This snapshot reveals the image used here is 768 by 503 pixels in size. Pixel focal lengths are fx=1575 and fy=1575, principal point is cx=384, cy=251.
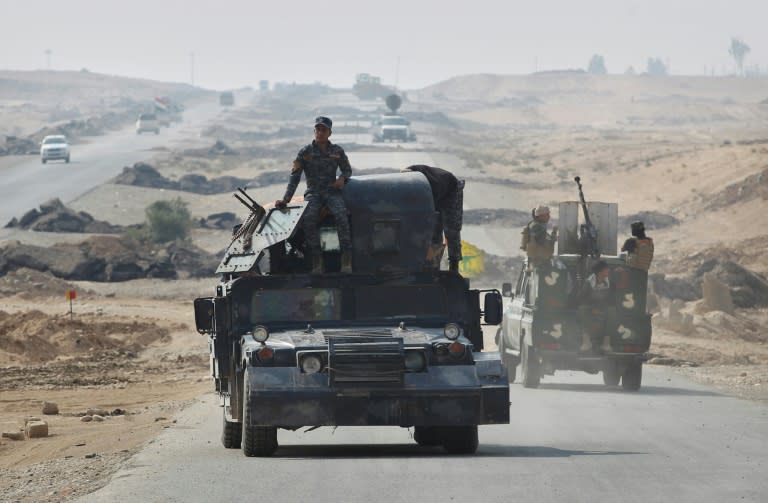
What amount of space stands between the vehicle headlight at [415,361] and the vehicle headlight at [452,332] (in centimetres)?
37

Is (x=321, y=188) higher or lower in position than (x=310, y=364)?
higher

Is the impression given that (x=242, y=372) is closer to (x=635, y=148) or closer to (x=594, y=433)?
(x=594, y=433)

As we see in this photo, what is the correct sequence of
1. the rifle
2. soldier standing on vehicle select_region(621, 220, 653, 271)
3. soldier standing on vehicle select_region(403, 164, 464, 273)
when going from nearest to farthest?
soldier standing on vehicle select_region(403, 164, 464, 273) < soldier standing on vehicle select_region(621, 220, 653, 271) < the rifle

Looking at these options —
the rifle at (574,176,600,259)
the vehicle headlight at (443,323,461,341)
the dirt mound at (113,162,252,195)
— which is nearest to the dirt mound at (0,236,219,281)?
the dirt mound at (113,162,252,195)

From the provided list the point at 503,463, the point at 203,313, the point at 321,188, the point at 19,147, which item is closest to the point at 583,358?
the point at 321,188

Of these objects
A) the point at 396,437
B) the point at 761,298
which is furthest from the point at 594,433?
the point at 761,298

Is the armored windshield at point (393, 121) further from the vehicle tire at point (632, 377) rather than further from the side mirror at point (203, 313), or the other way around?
the side mirror at point (203, 313)

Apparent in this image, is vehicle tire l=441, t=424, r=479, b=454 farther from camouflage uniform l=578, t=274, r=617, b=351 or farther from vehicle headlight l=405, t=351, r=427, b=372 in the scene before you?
camouflage uniform l=578, t=274, r=617, b=351

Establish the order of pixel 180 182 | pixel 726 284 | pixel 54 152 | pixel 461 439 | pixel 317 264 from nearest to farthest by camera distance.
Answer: pixel 461 439 → pixel 317 264 → pixel 726 284 → pixel 180 182 → pixel 54 152

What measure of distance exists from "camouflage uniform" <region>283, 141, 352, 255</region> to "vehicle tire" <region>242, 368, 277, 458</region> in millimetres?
2058

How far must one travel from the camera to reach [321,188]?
16.5 m

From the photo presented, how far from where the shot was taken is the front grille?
A: 14562mm

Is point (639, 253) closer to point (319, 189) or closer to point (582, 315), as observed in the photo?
point (582, 315)

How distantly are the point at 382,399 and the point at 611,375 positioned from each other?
11.5 metres
